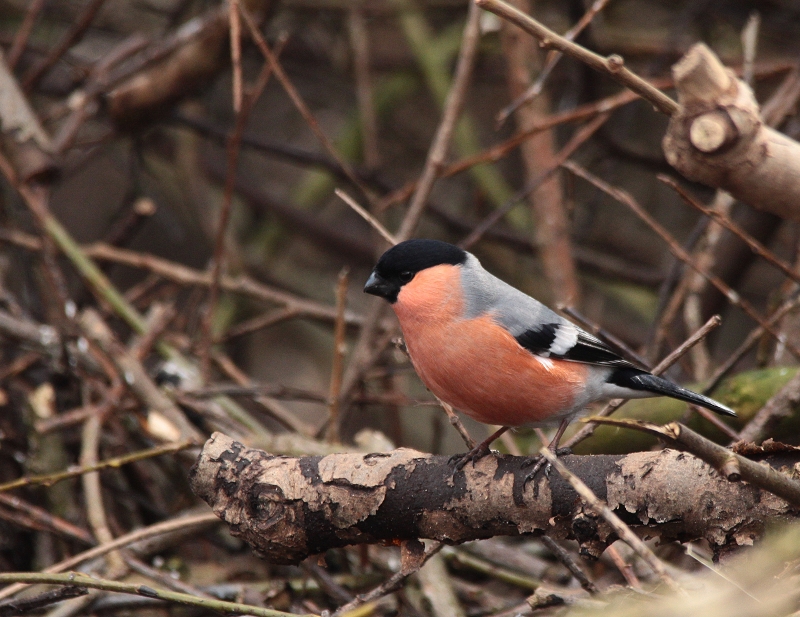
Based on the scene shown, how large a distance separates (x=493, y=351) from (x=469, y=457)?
413 mm

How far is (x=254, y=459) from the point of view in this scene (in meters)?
2.06

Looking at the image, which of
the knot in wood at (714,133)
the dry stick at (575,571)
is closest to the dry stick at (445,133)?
the dry stick at (575,571)

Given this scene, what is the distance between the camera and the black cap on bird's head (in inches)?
105

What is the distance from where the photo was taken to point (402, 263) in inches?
106

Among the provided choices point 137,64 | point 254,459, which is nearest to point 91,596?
point 254,459

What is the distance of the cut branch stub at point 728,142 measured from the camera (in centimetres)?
130

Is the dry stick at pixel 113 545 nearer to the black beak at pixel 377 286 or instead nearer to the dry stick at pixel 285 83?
the black beak at pixel 377 286

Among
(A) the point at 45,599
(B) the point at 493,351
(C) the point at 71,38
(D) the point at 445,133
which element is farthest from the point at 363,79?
(A) the point at 45,599

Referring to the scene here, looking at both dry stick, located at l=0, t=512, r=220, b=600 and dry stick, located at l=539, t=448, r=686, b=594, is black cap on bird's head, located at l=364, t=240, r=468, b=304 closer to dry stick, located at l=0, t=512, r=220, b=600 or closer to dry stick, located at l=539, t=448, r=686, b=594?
dry stick, located at l=0, t=512, r=220, b=600

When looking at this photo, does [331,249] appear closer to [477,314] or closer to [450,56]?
[450,56]

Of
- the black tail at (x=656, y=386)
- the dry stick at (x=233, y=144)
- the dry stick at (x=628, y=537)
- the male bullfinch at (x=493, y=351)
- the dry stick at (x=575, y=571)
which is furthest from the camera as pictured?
the dry stick at (x=233, y=144)

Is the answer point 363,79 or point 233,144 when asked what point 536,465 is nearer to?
point 233,144

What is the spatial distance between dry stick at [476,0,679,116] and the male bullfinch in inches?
38.9

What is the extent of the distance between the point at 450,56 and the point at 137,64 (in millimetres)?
1877
